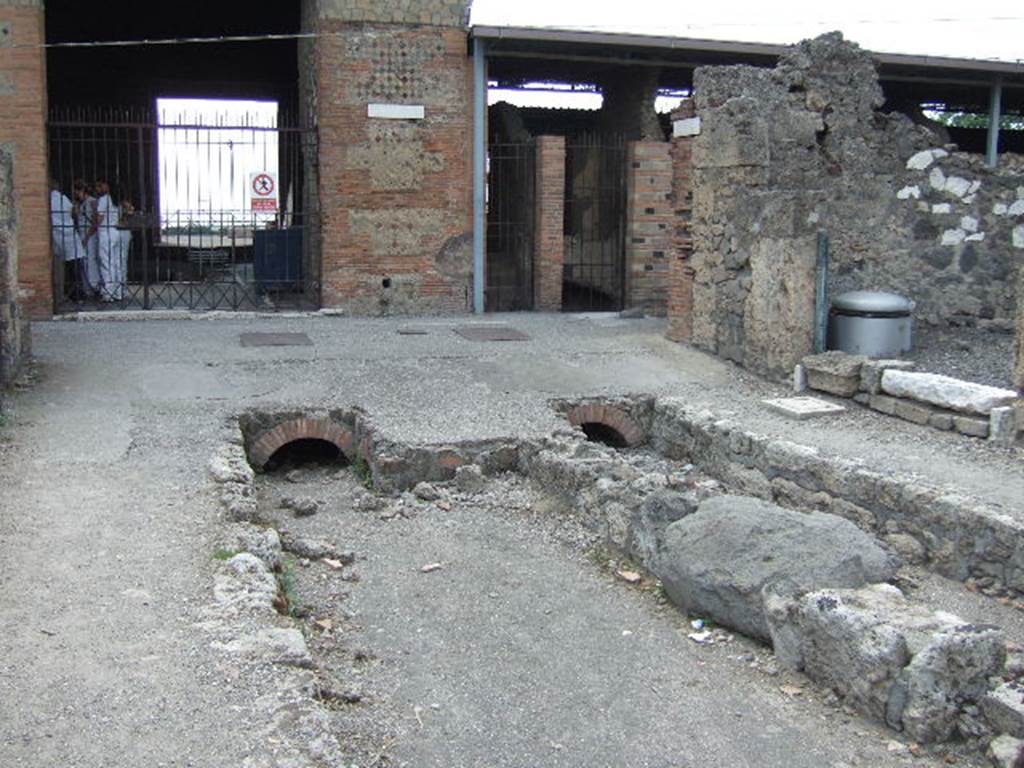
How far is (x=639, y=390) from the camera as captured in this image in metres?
10.1

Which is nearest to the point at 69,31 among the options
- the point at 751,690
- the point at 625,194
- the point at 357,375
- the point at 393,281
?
the point at 393,281

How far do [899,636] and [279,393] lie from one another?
5.93 m

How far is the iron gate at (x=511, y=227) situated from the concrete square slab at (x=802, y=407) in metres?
6.37

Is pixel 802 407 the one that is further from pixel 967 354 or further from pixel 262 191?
pixel 262 191

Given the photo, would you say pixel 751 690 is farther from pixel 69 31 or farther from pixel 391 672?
pixel 69 31

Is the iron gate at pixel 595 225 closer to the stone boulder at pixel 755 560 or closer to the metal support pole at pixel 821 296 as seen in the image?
the metal support pole at pixel 821 296

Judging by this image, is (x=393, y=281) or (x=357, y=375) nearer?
(x=357, y=375)

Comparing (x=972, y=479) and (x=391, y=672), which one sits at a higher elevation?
(x=972, y=479)

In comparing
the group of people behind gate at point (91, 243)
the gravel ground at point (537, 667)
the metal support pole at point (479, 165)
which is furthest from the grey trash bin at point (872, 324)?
the group of people behind gate at point (91, 243)

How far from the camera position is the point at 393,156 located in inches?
565

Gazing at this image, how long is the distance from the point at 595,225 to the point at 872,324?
7.21m

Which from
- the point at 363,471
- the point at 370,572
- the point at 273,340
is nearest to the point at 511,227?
the point at 273,340

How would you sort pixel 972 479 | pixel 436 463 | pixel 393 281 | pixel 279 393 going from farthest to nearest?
pixel 393 281
pixel 279 393
pixel 436 463
pixel 972 479

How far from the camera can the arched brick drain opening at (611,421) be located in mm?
9734
